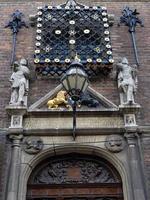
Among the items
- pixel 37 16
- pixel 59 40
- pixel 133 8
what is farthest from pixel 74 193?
pixel 133 8

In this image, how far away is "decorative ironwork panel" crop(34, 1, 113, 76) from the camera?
11.1 metres

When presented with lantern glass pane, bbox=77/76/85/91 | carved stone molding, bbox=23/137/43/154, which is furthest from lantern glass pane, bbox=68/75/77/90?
carved stone molding, bbox=23/137/43/154

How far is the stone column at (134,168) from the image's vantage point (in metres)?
8.54

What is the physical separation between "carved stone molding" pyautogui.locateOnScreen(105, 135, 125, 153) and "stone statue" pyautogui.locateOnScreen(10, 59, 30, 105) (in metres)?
2.18

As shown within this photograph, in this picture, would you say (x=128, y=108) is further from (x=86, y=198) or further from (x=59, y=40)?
(x=59, y=40)

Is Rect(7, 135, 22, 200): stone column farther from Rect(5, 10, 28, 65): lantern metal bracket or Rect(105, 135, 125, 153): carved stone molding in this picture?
Rect(5, 10, 28, 65): lantern metal bracket

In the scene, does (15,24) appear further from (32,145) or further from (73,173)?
(73,173)

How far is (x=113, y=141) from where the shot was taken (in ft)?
30.9

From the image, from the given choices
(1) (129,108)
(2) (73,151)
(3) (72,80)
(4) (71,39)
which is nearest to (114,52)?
(4) (71,39)

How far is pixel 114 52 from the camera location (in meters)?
11.7

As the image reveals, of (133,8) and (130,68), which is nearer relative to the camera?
(130,68)

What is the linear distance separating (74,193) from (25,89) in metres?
2.81

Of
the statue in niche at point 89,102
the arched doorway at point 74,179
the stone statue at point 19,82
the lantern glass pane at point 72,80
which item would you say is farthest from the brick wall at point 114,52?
the lantern glass pane at point 72,80

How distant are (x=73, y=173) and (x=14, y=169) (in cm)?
134
